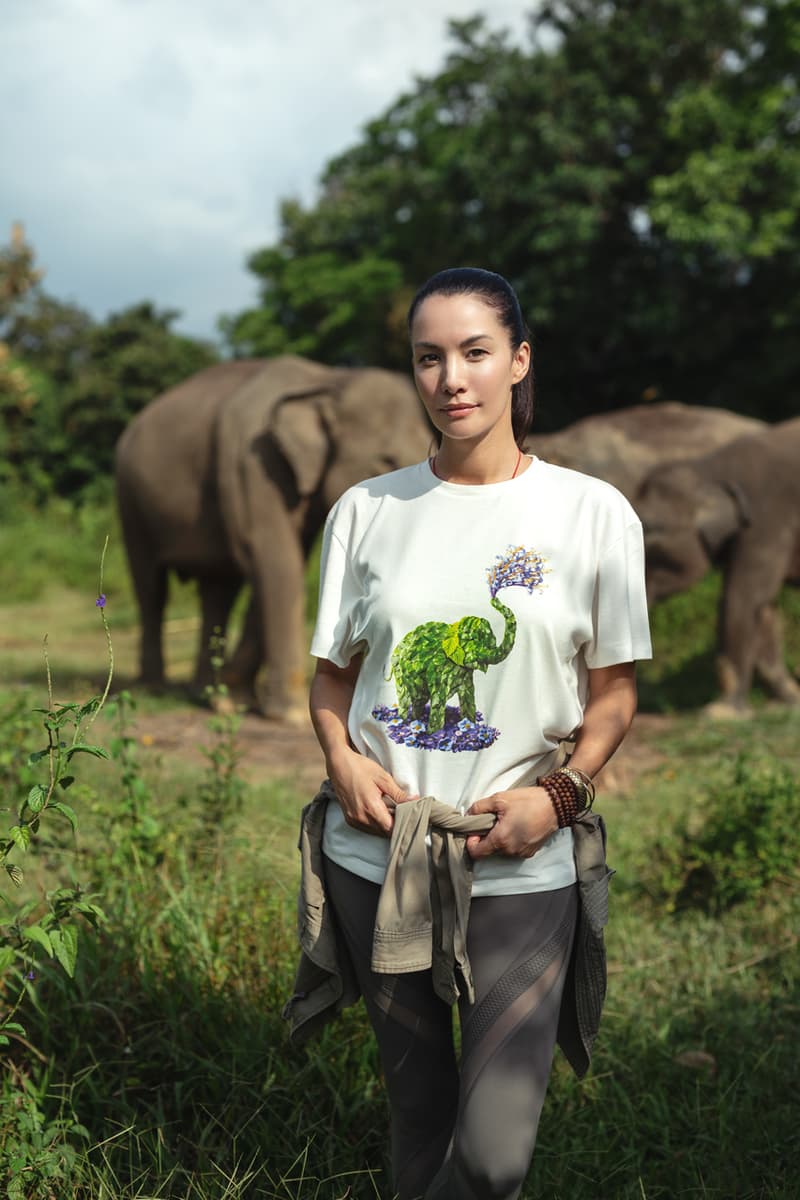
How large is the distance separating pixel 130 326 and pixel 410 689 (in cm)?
2906

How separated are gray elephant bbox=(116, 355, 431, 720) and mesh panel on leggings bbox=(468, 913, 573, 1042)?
260 inches

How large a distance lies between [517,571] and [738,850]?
2.62 metres

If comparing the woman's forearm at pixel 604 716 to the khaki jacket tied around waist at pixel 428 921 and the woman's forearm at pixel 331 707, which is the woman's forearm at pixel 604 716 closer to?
the khaki jacket tied around waist at pixel 428 921

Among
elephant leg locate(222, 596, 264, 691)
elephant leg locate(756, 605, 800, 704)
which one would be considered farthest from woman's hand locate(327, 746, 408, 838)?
elephant leg locate(756, 605, 800, 704)

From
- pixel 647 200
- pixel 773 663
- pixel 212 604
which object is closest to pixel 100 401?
pixel 647 200

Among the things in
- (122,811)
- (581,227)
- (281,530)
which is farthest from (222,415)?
(581,227)

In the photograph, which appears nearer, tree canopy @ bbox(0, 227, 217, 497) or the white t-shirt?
the white t-shirt

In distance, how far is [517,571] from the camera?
6.70 feet

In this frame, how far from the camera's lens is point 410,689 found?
2061mm

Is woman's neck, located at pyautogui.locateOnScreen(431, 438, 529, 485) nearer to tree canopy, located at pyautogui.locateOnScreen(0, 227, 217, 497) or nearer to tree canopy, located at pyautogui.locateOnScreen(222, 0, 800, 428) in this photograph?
tree canopy, located at pyautogui.locateOnScreen(222, 0, 800, 428)

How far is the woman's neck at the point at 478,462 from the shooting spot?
213 cm

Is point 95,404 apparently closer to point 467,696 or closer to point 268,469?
point 268,469

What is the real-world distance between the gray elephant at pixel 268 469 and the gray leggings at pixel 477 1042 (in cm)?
651

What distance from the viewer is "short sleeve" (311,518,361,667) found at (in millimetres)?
2197
